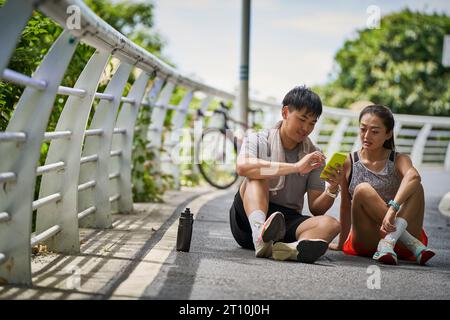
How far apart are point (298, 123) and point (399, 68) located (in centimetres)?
3400

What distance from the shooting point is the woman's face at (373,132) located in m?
6.54

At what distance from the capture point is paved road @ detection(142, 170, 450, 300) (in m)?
4.95

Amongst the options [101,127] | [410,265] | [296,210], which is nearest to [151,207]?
[101,127]

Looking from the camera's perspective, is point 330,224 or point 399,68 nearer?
point 330,224

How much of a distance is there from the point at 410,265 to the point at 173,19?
57.5 meters

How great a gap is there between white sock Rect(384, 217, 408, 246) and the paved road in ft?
0.65

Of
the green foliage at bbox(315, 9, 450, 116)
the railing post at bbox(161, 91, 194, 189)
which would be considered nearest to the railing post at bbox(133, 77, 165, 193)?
the railing post at bbox(161, 91, 194, 189)

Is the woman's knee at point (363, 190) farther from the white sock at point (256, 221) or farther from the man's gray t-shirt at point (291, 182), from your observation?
the white sock at point (256, 221)

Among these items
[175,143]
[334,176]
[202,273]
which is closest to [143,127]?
[175,143]

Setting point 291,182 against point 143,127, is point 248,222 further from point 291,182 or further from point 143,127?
point 143,127

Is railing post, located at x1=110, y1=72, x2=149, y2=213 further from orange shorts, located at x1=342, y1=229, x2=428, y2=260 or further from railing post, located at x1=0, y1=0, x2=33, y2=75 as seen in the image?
railing post, located at x1=0, y1=0, x2=33, y2=75

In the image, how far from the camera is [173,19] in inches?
2470

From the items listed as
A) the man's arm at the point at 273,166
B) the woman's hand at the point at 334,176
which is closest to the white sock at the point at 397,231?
the woman's hand at the point at 334,176

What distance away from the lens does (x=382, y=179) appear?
6676 millimetres
